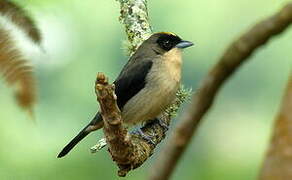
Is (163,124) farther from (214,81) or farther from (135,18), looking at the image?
(214,81)

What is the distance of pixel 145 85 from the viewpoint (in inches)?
150

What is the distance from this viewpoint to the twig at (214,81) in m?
0.77

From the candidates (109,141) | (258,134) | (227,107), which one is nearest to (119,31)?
(227,107)

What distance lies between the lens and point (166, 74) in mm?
3807

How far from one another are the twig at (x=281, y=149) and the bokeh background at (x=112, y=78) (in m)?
3.44

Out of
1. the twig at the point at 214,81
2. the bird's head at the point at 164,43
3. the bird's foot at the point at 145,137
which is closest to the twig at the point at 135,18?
the bird's head at the point at 164,43

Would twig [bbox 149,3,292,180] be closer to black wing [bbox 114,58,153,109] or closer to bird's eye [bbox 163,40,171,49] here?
black wing [bbox 114,58,153,109]

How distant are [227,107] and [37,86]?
6.84 m

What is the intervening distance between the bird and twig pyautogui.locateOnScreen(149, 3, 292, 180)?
2709mm

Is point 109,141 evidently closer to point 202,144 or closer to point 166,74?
point 166,74

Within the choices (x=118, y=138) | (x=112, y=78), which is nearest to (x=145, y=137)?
(x=118, y=138)

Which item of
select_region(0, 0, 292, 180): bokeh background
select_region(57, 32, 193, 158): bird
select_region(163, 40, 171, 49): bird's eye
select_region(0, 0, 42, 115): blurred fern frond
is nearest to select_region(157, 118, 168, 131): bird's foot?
select_region(57, 32, 193, 158): bird

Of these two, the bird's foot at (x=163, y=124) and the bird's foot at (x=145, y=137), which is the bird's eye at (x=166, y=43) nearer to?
the bird's foot at (x=163, y=124)

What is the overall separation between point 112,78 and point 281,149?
669 cm
